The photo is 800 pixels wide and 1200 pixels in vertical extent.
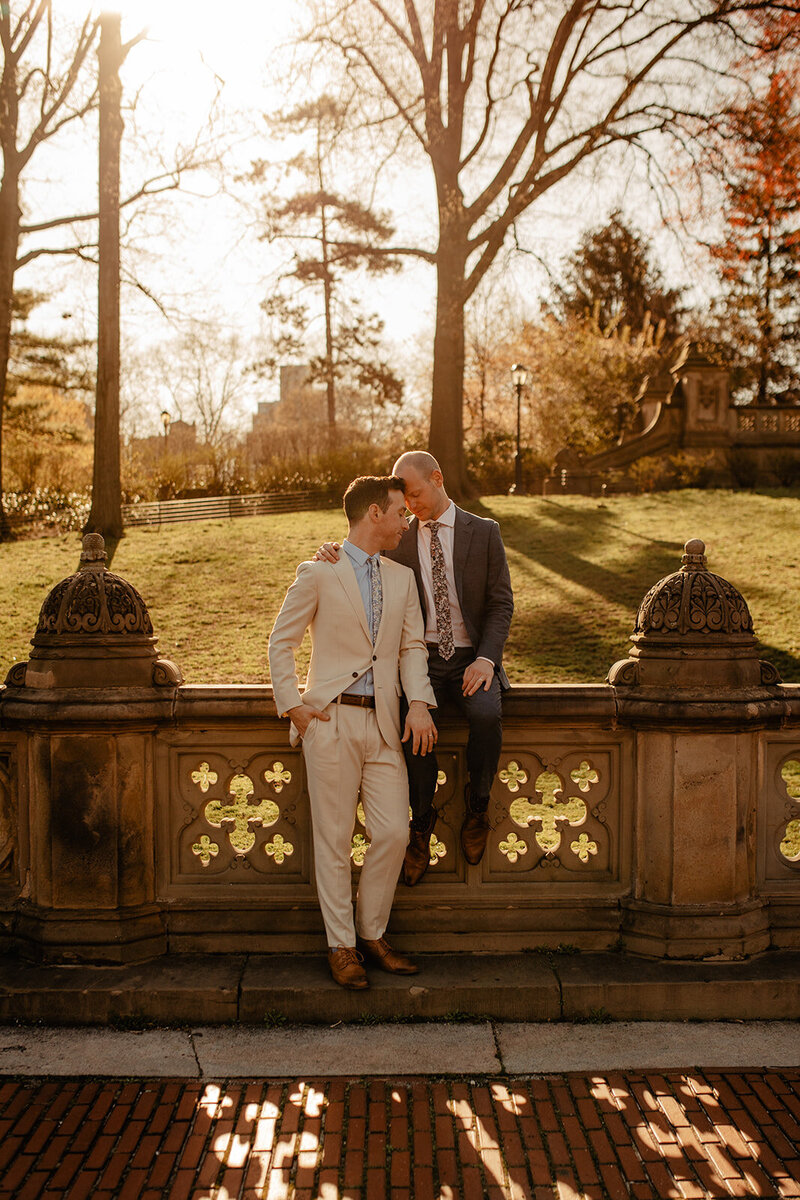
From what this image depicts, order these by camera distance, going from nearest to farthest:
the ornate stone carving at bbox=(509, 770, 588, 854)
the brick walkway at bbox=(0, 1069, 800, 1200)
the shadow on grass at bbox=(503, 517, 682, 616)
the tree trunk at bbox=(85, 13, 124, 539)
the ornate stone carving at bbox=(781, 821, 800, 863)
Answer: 1. the brick walkway at bbox=(0, 1069, 800, 1200)
2. the ornate stone carving at bbox=(781, 821, 800, 863)
3. the ornate stone carving at bbox=(509, 770, 588, 854)
4. the shadow on grass at bbox=(503, 517, 682, 616)
5. the tree trunk at bbox=(85, 13, 124, 539)

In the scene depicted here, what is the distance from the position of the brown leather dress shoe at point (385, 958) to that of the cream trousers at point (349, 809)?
0.37ft

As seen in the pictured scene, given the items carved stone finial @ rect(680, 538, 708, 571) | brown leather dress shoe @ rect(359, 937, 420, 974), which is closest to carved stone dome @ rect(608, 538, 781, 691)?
carved stone finial @ rect(680, 538, 708, 571)

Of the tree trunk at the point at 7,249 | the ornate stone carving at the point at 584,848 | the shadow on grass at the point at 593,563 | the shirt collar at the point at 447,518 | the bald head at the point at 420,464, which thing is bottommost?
the ornate stone carving at the point at 584,848

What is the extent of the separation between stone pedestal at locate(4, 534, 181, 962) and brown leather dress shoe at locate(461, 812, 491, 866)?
4.46 feet

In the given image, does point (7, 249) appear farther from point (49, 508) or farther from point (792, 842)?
point (792, 842)

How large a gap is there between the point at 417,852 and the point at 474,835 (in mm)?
253

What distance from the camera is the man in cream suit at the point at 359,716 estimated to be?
416 centimetres

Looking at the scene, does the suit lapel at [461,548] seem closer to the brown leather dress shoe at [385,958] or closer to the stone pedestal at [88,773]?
the stone pedestal at [88,773]

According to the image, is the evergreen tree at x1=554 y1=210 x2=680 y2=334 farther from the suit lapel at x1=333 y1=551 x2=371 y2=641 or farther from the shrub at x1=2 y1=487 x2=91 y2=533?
the suit lapel at x1=333 y1=551 x2=371 y2=641

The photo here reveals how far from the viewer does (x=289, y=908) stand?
4.48 metres

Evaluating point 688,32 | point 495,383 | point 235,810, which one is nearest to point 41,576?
point 235,810

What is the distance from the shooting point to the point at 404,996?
13.4ft

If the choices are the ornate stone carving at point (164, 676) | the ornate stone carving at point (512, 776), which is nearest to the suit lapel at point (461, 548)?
the ornate stone carving at point (512, 776)

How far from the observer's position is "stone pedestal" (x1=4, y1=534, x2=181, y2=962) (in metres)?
4.32
